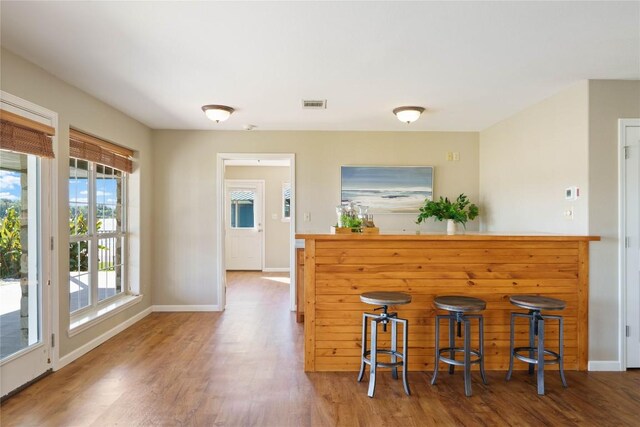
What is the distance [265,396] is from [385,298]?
1.14m

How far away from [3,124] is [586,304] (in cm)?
474

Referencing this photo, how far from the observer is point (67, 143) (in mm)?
3201

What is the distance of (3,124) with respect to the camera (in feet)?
8.09

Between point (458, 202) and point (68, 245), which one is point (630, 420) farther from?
point (68, 245)

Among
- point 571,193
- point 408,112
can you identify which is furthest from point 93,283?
point 571,193

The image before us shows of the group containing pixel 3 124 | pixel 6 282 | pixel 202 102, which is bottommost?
pixel 6 282

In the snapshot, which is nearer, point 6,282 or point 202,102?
point 6,282

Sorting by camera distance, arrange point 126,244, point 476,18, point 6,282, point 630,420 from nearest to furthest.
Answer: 1. point 476,18
2. point 630,420
3. point 6,282
4. point 126,244

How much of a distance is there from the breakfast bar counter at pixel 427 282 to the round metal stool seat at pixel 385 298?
0.25 meters

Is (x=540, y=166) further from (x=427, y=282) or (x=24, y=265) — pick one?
(x=24, y=265)

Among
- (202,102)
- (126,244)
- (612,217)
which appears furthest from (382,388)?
(126,244)

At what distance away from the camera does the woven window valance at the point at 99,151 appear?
342 cm

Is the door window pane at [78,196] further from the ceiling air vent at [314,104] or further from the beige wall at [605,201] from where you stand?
the beige wall at [605,201]

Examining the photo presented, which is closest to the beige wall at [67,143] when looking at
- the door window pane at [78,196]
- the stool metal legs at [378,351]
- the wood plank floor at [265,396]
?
the door window pane at [78,196]
